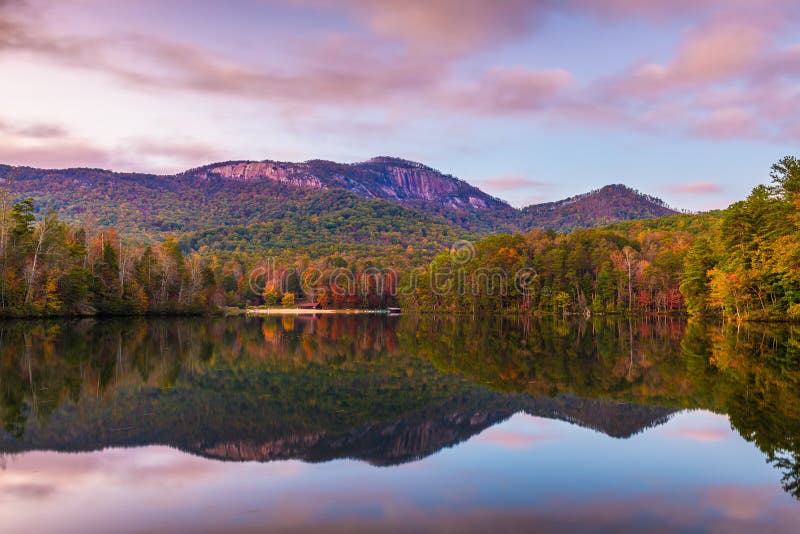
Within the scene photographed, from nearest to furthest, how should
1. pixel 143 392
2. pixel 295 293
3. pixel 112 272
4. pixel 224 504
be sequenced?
pixel 224 504 < pixel 143 392 < pixel 112 272 < pixel 295 293

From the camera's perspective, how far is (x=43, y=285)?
53.6 m

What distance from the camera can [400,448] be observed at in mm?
10484

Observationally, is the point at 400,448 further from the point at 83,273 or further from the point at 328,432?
the point at 83,273

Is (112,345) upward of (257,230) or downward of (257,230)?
downward

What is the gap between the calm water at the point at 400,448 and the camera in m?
7.22

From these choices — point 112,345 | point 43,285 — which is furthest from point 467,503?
point 43,285

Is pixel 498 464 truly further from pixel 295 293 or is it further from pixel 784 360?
pixel 295 293

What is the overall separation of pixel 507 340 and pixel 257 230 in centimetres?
17185

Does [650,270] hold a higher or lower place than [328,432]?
higher

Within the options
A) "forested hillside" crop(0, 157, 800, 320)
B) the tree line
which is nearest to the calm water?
"forested hillside" crop(0, 157, 800, 320)

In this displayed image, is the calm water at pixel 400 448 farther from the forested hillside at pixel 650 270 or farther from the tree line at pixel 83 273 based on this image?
the tree line at pixel 83 273

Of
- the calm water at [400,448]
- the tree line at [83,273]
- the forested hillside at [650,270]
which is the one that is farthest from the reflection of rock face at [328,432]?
the tree line at [83,273]

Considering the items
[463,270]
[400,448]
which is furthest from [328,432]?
[463,270]

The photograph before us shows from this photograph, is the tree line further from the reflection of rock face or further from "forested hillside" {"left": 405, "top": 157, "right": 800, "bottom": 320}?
the reflection of rock face
